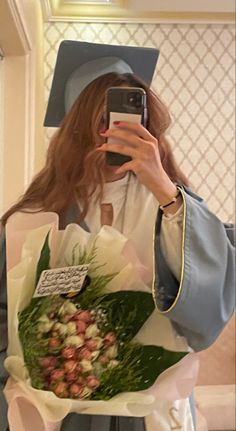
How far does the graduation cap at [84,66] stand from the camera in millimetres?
811

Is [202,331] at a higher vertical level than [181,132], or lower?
lower

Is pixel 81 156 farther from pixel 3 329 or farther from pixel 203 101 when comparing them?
pixel 203 101

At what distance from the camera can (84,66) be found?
0.83m

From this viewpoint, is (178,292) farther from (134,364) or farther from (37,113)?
(37,113)

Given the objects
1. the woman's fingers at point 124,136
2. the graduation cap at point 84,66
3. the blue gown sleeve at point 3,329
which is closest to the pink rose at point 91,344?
the blue gown sleeve at point 3,329

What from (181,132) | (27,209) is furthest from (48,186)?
(181,132)

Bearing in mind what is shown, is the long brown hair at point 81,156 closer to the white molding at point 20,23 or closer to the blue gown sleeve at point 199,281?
the blue gown sleeve at point 199,281

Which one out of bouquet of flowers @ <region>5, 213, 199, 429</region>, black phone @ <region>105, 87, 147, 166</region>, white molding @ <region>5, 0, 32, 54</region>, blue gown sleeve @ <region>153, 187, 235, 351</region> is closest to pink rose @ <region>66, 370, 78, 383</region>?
bouquet of flowers @ <region>5, 213, 199, 429</region>

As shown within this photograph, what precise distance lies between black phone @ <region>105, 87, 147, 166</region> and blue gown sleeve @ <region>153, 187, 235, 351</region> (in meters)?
0.09

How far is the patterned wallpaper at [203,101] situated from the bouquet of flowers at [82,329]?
1272 mm

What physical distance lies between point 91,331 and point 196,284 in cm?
12

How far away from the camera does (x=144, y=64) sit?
34.9 inches

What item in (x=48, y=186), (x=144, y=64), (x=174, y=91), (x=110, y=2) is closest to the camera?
(x=48, y=186)

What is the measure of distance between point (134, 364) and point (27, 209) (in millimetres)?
227
